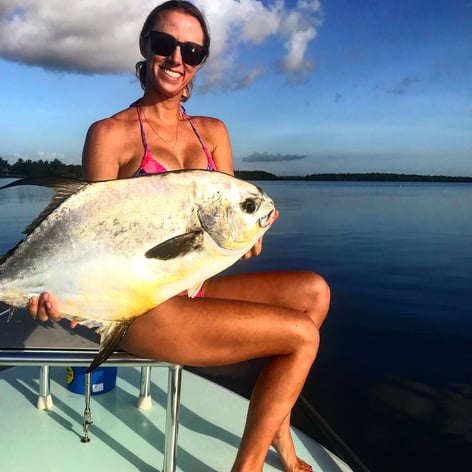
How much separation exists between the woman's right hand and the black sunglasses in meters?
1.28

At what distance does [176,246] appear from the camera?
167 centimetres

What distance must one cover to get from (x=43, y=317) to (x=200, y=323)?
63 centimetres

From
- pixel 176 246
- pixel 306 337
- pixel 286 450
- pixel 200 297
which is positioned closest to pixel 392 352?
pixel 286 450

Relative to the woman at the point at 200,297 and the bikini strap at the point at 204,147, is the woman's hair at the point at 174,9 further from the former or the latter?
the bikini strap at the point at 204,147

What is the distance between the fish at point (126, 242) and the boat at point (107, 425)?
0.55 m

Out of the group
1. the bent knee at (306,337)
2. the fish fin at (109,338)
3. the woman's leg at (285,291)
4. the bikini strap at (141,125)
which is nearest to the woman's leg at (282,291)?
the woman's leg at (285,291)

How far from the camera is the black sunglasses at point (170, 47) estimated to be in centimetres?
235

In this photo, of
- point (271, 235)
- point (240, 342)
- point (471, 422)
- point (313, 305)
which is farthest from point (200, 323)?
point (271, 235)

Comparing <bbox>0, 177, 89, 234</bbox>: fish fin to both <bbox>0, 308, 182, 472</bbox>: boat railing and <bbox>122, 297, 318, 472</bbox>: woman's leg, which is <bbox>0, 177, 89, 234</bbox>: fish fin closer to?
A: <bbox>122, 297, 318, 472</bbox>: woman's leg

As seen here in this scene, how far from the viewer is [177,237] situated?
5.53ft

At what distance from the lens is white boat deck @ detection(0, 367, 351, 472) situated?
8.60 feet

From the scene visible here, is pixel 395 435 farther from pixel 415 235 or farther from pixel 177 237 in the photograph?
pixel 415 235

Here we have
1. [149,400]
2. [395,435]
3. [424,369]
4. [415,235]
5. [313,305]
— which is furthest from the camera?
[415,235]

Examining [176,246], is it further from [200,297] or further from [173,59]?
[173,59]
